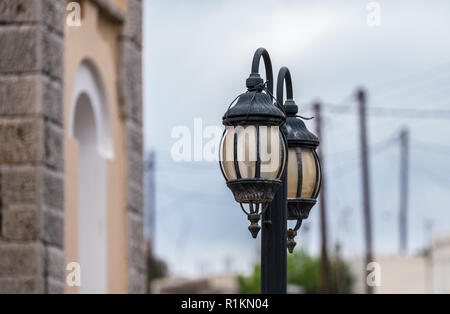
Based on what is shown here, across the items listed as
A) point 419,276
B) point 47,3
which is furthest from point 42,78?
point 419,276

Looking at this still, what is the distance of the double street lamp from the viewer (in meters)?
7.22

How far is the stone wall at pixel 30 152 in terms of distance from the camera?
10734 millimetres

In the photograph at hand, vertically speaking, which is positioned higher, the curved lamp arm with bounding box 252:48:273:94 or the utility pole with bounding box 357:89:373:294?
the utility pole with bounding box 357:89:373:294

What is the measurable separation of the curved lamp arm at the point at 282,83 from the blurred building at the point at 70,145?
127 inches

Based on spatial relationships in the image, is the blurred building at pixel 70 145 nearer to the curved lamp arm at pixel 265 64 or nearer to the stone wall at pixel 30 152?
the stone wall at pixel 30 152

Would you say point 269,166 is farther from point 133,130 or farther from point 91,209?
point 133,130

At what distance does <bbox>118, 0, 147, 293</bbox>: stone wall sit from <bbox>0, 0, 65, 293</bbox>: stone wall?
2485 millimetres

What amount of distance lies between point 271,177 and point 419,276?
51.9 m

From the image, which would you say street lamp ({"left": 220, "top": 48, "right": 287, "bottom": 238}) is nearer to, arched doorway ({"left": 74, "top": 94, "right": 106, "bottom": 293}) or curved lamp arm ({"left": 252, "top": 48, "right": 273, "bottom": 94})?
curved lamp arm ({"left": 252, "top": 48, "right": 273, "bottom": 94})

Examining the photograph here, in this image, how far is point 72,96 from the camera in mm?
12289

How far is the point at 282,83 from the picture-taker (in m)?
7.94

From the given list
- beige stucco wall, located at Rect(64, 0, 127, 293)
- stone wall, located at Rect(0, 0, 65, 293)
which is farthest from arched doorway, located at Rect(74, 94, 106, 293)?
stone wall, located at Rect(0, 0, 65, 293)
